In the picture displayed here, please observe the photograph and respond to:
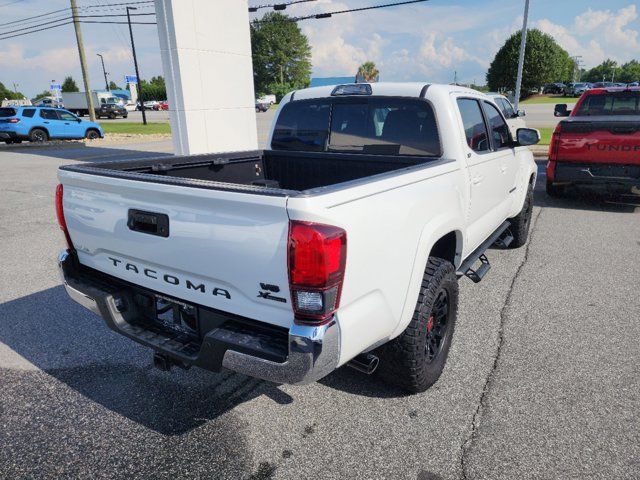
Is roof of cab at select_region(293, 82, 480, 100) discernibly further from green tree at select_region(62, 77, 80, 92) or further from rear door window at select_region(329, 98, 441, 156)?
green tree at select_region(62, 77, 80, 92)

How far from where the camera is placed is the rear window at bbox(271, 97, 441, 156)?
340 cm

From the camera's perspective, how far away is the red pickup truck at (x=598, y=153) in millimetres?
6840

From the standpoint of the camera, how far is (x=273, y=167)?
4195 millimetres

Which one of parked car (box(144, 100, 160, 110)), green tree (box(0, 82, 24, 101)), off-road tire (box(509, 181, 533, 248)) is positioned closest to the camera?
off-road tire (box(509, 181, 533, 248))

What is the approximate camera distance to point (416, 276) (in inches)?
97.4

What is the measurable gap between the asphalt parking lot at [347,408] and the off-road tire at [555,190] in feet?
14.5

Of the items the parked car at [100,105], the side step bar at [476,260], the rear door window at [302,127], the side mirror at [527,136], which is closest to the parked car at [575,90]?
the parked car at [100,105]

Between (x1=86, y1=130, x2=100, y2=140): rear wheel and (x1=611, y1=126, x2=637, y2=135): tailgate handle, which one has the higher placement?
(x1=611, y1=126, x2=637, y2=135): tailgate handle

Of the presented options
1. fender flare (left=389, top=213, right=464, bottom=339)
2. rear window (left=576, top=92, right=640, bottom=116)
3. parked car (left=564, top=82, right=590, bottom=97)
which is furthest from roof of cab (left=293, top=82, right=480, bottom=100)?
parked car (left=564, top=82, right=590, bottom=97)

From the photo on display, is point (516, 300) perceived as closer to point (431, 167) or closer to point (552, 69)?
point (431, 167)

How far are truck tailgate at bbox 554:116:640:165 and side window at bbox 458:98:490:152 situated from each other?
4.25m

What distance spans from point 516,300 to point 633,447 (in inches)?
76.8

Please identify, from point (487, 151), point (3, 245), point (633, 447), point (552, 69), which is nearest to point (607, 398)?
point (633, 447)

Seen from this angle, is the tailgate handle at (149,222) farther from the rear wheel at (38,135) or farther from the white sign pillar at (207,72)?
the rear wheel at (38,135)
